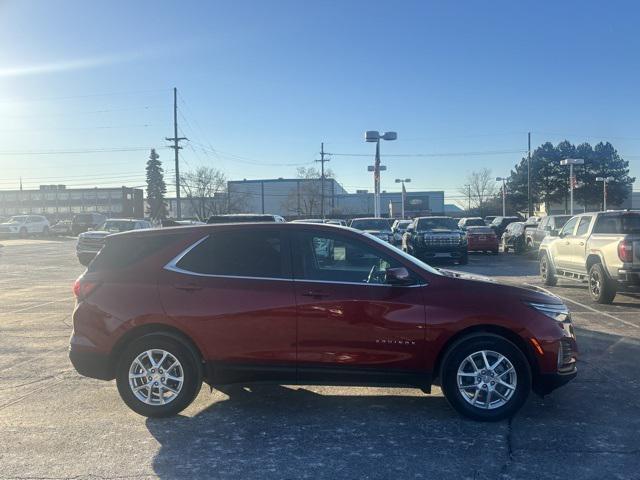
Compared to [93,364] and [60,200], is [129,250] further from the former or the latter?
[60,200]

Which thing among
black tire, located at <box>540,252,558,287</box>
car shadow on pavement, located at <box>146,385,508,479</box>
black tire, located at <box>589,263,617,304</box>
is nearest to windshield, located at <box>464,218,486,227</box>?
black tire, located at <box>540,252,558,287</box>

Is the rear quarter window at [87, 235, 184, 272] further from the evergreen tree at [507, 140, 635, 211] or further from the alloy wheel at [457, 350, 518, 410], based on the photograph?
the evergreen tree at [507, 140, 635, 211]

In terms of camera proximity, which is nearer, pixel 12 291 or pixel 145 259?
pixel 145 259

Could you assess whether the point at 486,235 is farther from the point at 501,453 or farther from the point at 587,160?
the point at 587,160

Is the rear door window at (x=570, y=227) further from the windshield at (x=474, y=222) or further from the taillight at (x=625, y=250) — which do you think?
the windshield at (x=474, y=222)

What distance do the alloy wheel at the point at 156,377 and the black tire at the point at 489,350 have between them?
2.44 metres

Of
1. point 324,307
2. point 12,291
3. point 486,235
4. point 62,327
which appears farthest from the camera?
point 486,235

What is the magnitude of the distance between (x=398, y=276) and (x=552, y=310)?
1.45 metres

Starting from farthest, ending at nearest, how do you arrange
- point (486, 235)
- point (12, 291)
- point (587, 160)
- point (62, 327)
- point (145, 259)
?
1. point (587, 160)
2. point (486, 235)
3. point (12, 291)
4. point (62, 327)
5. point (145, 259)

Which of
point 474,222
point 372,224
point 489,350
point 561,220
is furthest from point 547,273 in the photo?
point 474,222

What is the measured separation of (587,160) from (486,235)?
48.4m

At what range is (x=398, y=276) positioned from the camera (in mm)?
4883

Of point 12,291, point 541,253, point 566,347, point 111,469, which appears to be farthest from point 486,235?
point 111,469

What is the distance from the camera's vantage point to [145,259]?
526 centimetres
